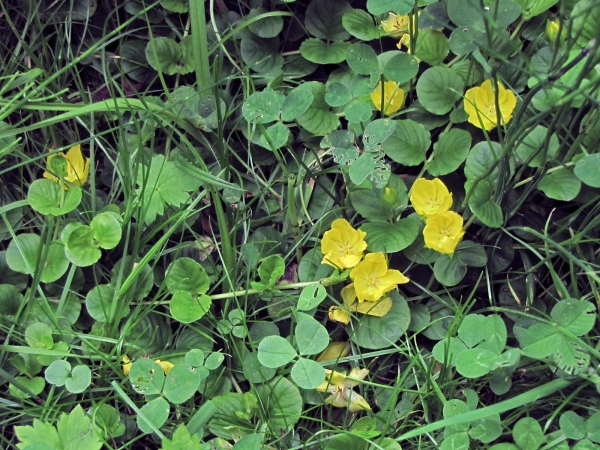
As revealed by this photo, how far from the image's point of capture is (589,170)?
3.97 ft

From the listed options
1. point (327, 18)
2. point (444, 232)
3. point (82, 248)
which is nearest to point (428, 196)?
point (444, 232)

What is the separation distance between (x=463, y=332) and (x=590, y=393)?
1.13ft

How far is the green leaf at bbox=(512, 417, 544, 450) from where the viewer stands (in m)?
1.23

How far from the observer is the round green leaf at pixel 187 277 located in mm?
1398

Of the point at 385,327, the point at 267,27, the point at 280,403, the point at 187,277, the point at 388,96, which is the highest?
the point at 267,27

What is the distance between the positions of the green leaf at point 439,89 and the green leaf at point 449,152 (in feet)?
0.23

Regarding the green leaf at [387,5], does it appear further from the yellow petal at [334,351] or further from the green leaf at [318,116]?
the yellow petal at [334,351]

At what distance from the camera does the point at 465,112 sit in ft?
4.55

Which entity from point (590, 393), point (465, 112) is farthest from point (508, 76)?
point (590, 393)

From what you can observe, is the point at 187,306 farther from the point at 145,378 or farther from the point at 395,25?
the point at 395,25

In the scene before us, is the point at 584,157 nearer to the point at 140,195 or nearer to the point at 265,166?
the point at 265,166

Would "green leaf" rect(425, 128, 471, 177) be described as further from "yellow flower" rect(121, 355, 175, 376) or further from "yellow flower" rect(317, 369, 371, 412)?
"yellow flower" rect(121, 355, 175, 376)

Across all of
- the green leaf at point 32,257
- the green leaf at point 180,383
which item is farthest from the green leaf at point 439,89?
the green leaf at point 32,257

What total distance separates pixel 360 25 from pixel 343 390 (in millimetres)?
915
